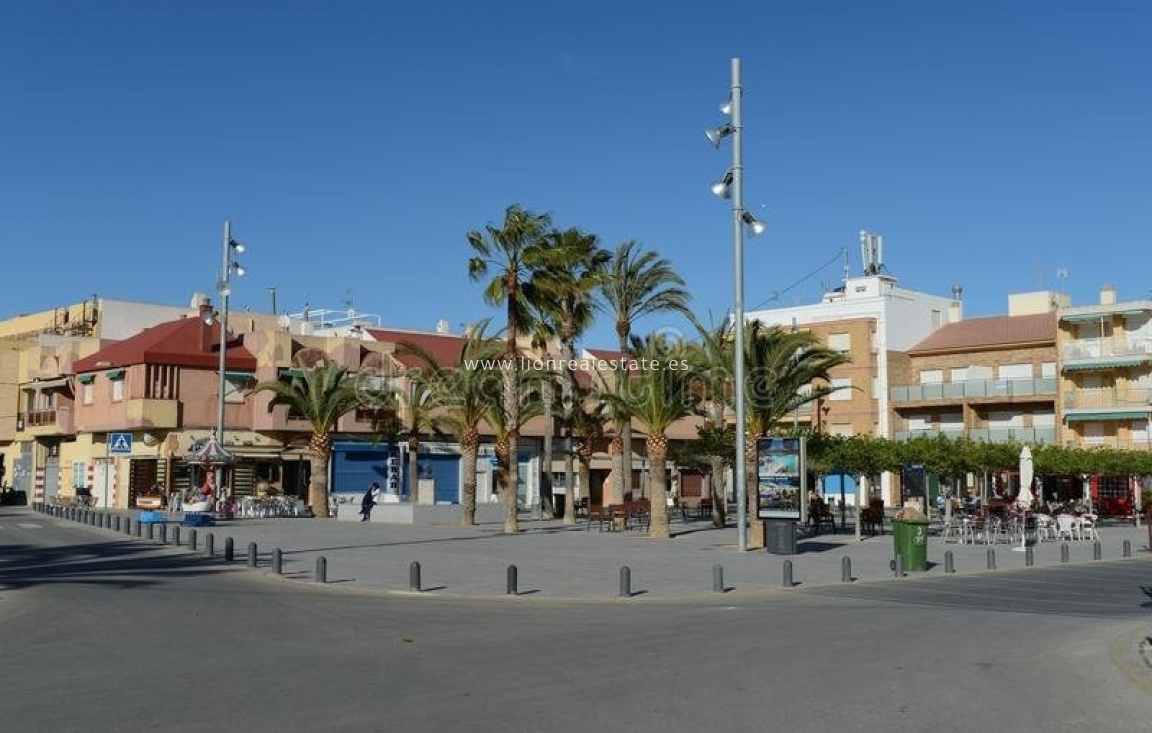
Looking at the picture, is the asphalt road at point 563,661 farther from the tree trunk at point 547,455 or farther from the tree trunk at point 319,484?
the tree trunk at point 319,484

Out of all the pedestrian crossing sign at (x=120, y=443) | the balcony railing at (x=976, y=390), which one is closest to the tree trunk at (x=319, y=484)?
the pedestrian crossing sign at (x=120, y=443)

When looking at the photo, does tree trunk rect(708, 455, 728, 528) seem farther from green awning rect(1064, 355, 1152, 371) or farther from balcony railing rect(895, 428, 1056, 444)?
green awning rect(1064, 355, 1152, 371)

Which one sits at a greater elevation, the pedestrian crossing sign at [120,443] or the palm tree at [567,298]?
the palm tree at [567,298]

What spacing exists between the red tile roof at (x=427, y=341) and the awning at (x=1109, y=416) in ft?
112

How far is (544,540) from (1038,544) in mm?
14887

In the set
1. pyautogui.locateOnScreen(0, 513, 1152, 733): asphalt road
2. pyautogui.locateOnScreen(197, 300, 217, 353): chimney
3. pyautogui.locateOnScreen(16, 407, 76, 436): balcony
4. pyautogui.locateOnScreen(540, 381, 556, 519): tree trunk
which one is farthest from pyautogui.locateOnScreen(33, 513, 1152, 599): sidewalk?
pyautogui.locateOnScreen(16, 407, 76, 436): balcony

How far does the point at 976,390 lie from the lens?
6456 cm

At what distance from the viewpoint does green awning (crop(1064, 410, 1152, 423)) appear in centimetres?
5925

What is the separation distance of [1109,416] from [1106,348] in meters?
3.82

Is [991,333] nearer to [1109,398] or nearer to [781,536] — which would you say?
[1109,398]

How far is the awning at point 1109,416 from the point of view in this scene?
59.2 metres

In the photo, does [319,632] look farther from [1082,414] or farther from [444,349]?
[1082,414]

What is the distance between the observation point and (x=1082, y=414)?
6081cm

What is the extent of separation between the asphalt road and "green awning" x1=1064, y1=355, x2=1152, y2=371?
4571cm
